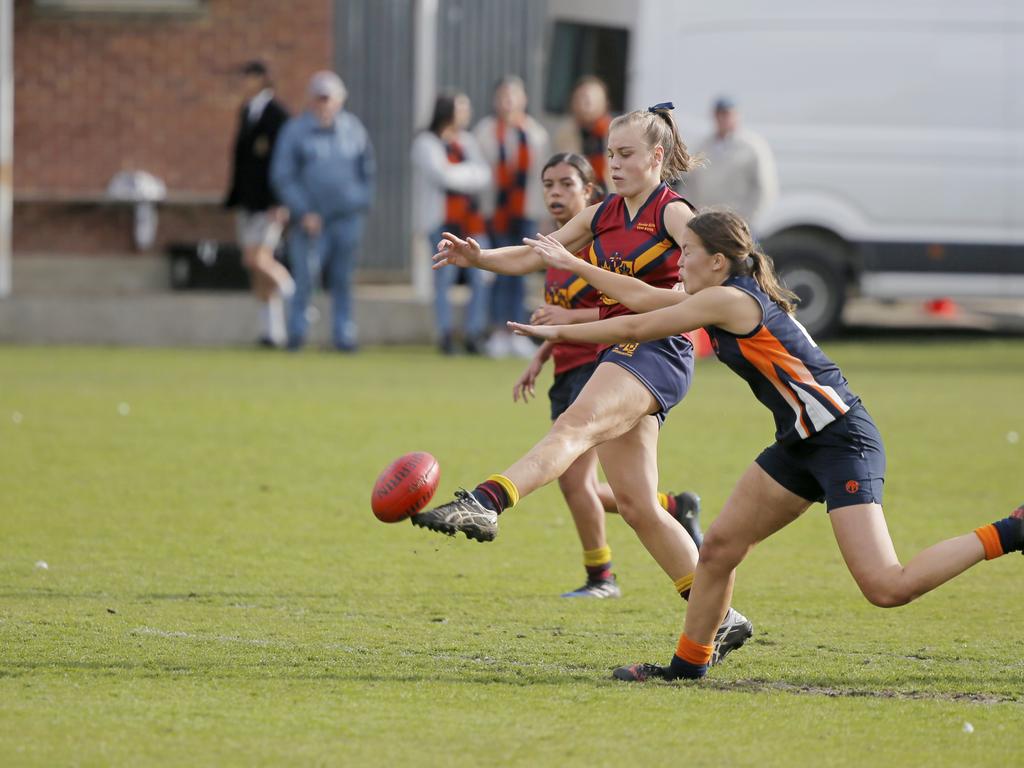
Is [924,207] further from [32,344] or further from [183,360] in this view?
[32,344]

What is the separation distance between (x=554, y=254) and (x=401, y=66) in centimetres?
1508

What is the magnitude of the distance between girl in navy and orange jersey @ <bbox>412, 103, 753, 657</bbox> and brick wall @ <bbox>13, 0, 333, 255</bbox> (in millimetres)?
13838

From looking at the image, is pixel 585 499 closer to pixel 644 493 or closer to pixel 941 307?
pixel 644 493

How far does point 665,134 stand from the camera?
245 inches

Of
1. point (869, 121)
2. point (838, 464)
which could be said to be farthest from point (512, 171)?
point (838, 464)

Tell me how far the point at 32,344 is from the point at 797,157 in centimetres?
797

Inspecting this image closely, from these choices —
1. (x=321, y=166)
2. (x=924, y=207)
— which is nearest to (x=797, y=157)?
(x=924, y=207)

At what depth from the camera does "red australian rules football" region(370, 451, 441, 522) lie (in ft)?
18.6

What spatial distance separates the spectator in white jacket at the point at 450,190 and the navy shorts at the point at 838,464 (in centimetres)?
1059

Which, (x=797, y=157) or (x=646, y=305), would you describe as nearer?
(x=646, y=305)

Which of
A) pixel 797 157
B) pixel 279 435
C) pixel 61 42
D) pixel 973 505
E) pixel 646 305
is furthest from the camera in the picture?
pixel 61 42

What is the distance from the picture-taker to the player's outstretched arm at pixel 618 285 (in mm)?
5785

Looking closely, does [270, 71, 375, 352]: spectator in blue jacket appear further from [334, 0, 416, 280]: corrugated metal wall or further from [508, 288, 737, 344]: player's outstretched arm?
[508, 288, 737, 344]: player's outstretched arm

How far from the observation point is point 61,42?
19.7 meters
